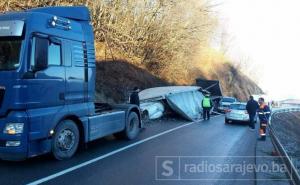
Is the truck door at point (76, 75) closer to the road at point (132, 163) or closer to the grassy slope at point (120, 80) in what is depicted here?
the road at point (132, 163)

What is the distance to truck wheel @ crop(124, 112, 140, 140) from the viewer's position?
12.7m

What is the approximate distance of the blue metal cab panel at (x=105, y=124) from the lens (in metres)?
10.2

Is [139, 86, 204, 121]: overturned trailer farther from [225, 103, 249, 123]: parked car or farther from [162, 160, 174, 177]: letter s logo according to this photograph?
[162, 160, 174, 177]: letter s logo

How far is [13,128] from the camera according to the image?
25.9ft

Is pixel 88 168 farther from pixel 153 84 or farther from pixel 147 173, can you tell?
pixel 153 84

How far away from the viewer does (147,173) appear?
8.24 m

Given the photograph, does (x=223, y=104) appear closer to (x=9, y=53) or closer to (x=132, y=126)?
(x=132, y=126)

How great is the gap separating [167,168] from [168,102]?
12.3 m

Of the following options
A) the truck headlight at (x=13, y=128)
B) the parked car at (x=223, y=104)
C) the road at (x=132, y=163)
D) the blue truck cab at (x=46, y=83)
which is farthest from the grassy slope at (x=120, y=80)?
→ the truck headlight at (x=13, y=128)

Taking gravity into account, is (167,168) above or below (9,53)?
below

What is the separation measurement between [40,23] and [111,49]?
60.7ft

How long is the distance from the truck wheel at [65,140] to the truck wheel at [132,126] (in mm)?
3219

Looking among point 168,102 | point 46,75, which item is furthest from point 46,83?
point 168,102

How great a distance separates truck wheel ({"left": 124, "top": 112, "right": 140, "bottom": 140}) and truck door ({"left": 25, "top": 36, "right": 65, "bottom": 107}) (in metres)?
3.90
